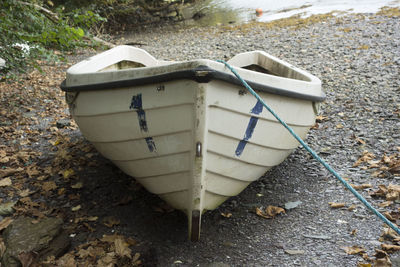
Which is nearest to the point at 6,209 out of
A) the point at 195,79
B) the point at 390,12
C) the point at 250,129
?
the point at 195,79

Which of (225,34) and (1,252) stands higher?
(225,34)

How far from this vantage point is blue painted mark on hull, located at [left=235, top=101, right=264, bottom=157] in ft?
9.13

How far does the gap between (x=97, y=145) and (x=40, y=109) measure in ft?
11.3

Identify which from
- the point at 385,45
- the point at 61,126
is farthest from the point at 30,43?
the point at 385,45

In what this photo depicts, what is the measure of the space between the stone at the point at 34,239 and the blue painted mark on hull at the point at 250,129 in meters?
1.56

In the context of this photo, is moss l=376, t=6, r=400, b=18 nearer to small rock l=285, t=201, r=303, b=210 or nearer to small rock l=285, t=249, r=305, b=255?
small rock l=285, t=201, r=303, b=210

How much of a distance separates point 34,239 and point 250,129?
6.17ft

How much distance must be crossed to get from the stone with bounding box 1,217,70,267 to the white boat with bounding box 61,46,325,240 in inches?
29.7

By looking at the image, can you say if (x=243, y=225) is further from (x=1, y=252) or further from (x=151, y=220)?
(x=1, y=252)

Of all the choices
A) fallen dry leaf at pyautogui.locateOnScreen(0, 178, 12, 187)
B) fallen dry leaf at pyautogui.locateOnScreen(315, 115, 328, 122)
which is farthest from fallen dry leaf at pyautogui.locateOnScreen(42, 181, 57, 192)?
fallen dry leaf at pyautogui.locateOnScreen(315, 115, 328, 122)

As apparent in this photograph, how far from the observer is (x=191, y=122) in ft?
8.70

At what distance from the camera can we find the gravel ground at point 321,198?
291cm

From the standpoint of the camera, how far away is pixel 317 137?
4.89 meters

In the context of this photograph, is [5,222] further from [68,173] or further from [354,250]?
[354,250]
